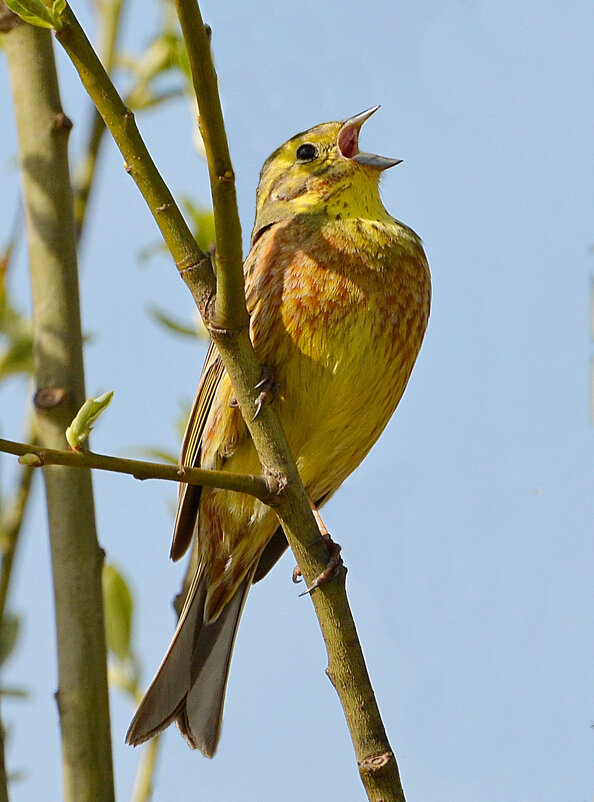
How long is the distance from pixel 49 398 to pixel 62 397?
0.10ft

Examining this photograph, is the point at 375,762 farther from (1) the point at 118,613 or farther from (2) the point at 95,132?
(2) the point at 95,132

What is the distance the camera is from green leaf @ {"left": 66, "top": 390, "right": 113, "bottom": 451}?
1.89m

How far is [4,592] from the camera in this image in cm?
285

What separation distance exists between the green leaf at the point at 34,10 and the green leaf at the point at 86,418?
627 mm

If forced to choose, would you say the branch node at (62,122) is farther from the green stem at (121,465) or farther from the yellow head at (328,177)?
the green stem at (121,465)

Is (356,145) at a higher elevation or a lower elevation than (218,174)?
higher

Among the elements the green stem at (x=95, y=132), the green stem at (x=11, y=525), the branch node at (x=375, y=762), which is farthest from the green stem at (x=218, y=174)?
the green stem at (x=95, y=132)

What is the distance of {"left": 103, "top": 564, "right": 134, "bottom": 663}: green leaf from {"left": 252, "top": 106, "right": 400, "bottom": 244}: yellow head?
119 cm

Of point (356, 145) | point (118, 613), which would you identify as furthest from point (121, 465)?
point (356, 145)

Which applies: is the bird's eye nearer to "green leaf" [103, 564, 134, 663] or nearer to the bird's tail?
the bird's tail

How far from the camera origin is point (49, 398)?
2.71 m

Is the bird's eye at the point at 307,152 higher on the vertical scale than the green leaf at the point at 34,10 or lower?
higher

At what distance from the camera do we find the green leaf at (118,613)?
128 inches

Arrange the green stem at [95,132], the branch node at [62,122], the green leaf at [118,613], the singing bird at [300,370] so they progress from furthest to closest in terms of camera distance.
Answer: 1. the green stem at [95,132]
2. the green leaf at [118,613]
3. the singing bird at [300,370]
4. the branch node at [62,122]
